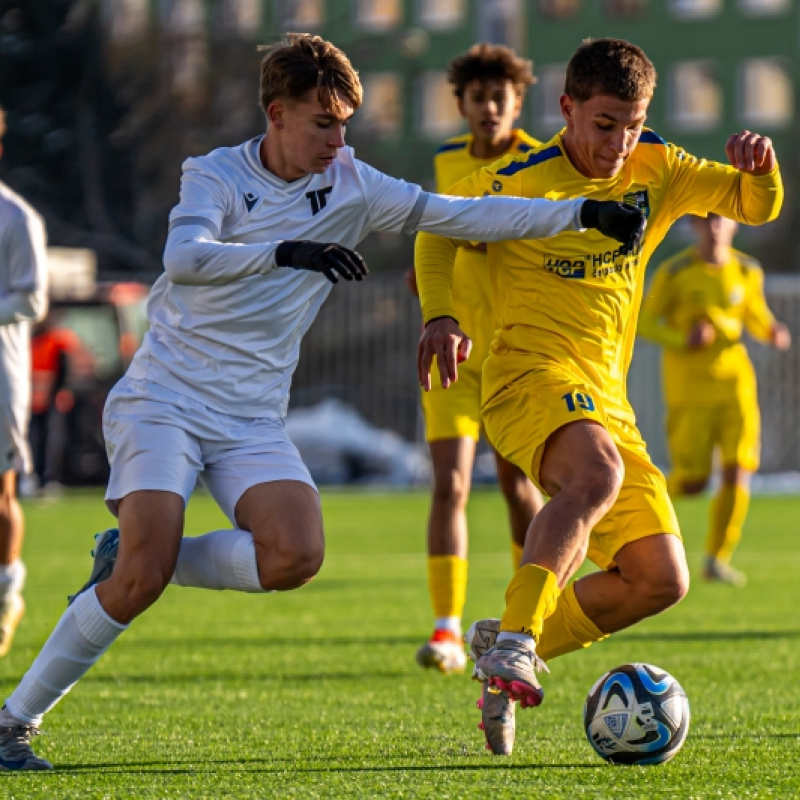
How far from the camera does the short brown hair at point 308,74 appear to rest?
5309 mm

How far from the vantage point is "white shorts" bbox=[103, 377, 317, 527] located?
525cm

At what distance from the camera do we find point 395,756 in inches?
211

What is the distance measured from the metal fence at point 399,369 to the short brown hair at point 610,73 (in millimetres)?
19654

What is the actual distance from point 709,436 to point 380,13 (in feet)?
166

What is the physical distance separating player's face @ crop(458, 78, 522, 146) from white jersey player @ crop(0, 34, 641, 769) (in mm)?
2470

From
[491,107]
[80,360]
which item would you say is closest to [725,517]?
[491,107]

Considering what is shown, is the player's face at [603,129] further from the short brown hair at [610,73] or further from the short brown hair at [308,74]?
the short brown hair at [308,74]

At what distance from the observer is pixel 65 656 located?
515cm

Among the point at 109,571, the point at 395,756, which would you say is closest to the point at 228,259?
the point at 109,571

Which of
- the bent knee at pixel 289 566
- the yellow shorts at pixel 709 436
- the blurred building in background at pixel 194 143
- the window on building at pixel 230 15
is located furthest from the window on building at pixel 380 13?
the bent knee at pixel 289 566

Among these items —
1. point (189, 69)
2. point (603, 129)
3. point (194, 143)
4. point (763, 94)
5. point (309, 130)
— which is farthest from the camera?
point (763, 94)

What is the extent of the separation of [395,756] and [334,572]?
7.65m

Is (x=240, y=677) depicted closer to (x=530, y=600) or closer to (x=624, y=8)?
(x=530, y=600)

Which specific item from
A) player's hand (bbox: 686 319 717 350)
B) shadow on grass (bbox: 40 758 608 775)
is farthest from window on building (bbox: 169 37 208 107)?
shadow on grass (bbox: 40 758 608 775)
